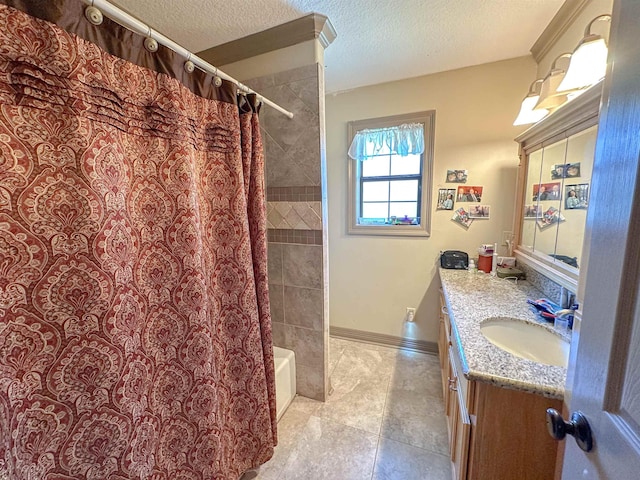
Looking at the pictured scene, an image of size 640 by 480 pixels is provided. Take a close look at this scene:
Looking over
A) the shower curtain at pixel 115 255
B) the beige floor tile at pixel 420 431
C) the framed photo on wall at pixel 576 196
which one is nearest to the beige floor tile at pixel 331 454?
the beige floor tile at pixel 420 431

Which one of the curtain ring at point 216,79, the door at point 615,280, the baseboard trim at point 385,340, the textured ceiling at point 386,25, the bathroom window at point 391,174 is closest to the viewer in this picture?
the door at point 615,280

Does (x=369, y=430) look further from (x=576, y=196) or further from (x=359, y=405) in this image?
(x=576, y=196)

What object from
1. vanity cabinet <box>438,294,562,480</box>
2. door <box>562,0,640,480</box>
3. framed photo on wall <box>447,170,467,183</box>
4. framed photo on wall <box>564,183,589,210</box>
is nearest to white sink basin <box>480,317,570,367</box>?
vanity cabinet <box>438,294,562,480</box>

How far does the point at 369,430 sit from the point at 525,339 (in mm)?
1044

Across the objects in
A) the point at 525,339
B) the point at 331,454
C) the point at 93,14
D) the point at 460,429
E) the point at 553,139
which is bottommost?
the point at 331,454

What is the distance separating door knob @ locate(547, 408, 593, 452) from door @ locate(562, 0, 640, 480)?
0.04 ft

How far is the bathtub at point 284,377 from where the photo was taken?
1699mm

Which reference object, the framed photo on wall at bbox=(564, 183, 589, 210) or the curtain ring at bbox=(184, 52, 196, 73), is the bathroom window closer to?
the framed photo on wall at bbox=(564, 183, 589, 210)

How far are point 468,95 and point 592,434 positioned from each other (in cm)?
230

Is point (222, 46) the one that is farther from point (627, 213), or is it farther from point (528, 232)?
point (528, 232)

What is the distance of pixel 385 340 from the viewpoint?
256 cm

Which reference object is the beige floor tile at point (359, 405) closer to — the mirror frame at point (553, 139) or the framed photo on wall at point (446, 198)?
the mirror frame at point (553, 139)

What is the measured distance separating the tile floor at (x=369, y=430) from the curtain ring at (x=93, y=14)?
1987 mm

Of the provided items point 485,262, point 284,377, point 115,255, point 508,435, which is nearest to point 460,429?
point 508,435
